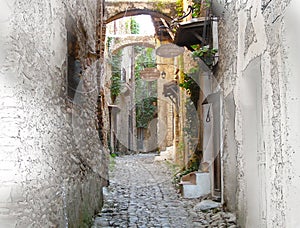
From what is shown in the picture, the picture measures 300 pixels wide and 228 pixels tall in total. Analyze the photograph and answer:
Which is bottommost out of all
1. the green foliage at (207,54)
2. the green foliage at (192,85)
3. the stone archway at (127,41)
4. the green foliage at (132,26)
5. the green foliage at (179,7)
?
the green foliage at (192,85)

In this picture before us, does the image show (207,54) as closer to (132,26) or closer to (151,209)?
(151,209)

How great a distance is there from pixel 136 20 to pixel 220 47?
717 inches

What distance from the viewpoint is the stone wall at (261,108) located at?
2875mm

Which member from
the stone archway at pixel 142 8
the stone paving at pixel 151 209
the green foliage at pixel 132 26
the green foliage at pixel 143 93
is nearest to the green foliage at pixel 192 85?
the stone paving at pixel 151 209

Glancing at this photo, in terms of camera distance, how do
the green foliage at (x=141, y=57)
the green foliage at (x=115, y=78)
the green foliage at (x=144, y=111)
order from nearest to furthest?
1. the green foliage at (x=115, y=78)
2. the green foliage at (x=141, y=57)
3. the green foliage at (x=144, y=111)

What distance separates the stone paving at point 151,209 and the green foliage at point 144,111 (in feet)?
60.8

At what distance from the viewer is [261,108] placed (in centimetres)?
442

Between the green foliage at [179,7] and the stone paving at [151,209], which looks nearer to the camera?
the stone paving at [151,209]

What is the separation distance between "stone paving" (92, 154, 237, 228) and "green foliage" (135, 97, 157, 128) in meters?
18.5

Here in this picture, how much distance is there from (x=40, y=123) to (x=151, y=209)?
4189mm

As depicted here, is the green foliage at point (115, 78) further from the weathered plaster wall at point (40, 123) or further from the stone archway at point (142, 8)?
the weathered plaster wall at point (40, 123)

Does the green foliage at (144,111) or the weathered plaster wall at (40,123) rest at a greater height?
the green foliage at (144,111)

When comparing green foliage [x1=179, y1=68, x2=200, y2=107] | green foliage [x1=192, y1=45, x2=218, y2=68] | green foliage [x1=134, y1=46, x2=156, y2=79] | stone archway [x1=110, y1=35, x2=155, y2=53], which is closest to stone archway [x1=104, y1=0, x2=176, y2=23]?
green foliage [x1=179, y1=68, x2=200, y2=107]

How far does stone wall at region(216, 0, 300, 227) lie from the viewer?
288cm
